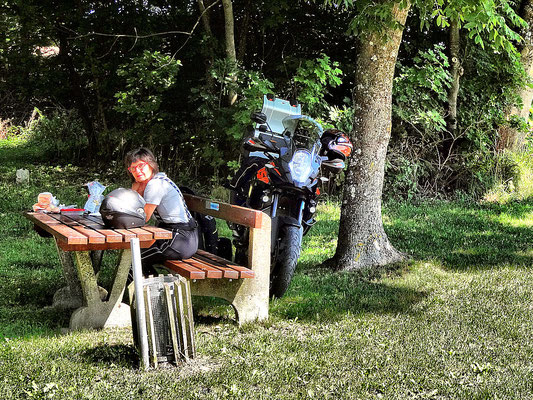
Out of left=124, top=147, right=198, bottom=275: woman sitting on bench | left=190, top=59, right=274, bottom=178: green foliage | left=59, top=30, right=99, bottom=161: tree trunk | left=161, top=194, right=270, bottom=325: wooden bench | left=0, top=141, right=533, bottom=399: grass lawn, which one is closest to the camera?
left=0, top=141, right=533, bottom=399: grass lawn

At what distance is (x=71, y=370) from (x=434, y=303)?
3012 mm

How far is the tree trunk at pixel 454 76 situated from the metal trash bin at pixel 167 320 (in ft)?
27.8

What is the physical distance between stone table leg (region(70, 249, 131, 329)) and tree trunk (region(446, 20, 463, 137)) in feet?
26.8

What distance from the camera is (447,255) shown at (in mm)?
7133

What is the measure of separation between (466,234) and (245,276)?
453 centimetres

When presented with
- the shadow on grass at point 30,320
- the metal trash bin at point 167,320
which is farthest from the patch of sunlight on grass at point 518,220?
the shadow on grass at point 30,320

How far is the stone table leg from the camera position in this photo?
455 cm

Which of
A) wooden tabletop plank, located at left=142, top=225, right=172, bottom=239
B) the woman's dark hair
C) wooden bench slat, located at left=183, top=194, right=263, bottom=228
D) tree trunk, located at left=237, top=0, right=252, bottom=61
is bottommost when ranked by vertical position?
wooden tabletop plank, located at left=142, top=225, right=172, bottom=239

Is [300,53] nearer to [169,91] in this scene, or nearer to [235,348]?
[169,91]

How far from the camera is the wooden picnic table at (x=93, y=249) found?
416 cm

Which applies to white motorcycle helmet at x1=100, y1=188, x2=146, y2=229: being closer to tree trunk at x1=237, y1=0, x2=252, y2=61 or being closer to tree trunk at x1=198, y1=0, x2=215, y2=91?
tree trunk at x1=198, y1=0, x2=215, y2=91

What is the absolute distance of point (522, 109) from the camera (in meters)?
11.5

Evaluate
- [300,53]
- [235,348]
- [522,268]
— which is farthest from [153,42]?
[235,348]

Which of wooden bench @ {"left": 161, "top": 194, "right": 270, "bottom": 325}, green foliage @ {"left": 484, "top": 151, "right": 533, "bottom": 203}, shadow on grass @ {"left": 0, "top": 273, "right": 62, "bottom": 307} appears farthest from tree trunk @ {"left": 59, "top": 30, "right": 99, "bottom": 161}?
wooden bench @ {"left": 161, "top": 194, "right": 270, "bottom": 325}
